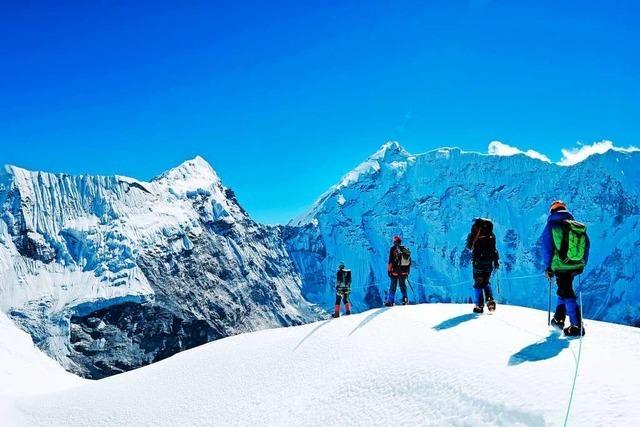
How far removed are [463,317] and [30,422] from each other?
13.7m

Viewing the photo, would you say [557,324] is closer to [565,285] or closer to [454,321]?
[565,285]

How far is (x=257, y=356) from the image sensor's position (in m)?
16.2

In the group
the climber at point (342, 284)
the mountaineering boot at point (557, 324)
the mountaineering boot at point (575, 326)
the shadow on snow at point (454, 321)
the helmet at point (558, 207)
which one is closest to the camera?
the mountaineering boot at point (575, 326)

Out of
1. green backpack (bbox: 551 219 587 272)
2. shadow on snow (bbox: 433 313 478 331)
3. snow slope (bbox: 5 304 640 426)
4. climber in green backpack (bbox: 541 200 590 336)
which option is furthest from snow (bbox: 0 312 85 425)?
green backpack (bbox: 551 219 587 272)

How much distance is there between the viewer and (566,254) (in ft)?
38.1

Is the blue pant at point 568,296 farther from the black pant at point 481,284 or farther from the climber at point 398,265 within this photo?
the climber at point 398,265

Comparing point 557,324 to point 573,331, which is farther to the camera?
point 557,324

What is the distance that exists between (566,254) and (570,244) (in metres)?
0.23

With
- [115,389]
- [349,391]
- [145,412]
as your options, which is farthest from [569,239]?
[115,389]

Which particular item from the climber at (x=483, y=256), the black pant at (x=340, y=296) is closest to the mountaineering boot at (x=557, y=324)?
the climber at (x=483, y=256)

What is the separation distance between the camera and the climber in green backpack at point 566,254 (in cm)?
1159

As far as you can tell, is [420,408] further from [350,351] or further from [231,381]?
[231,381]

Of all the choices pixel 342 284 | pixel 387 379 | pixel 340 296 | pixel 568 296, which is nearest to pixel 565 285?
pixel 568 296

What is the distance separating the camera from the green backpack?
38.0 ft
